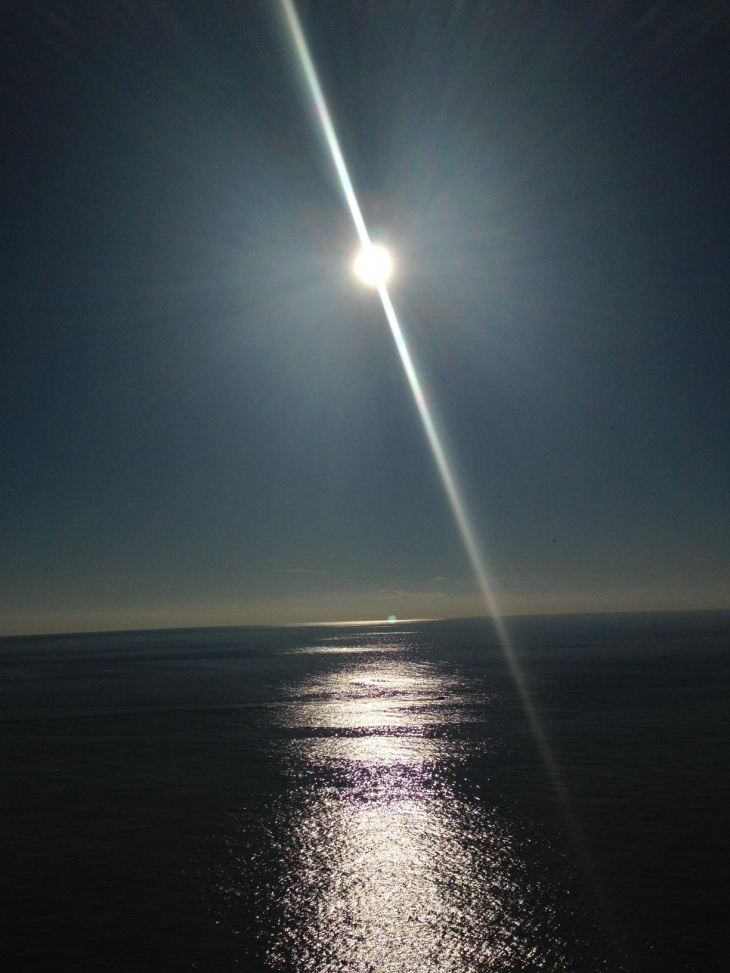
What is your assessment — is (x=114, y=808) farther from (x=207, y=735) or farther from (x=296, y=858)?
(x=207, y=735)

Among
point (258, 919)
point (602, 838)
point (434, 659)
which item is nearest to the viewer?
point (258, 919)

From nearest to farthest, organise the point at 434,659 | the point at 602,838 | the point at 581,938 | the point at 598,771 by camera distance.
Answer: the point at 581,938 < the point at 602,838 < the point at 598,771 < the point at 434,659

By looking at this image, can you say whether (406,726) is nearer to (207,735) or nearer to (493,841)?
(207,735)

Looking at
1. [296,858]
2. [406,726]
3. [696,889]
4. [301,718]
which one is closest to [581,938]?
[696,889]

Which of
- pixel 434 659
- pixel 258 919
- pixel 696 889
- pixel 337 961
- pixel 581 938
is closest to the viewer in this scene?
pixel 337 961

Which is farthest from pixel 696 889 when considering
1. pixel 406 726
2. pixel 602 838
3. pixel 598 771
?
pixel 406 726

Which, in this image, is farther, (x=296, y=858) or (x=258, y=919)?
(x=296, y=858)
